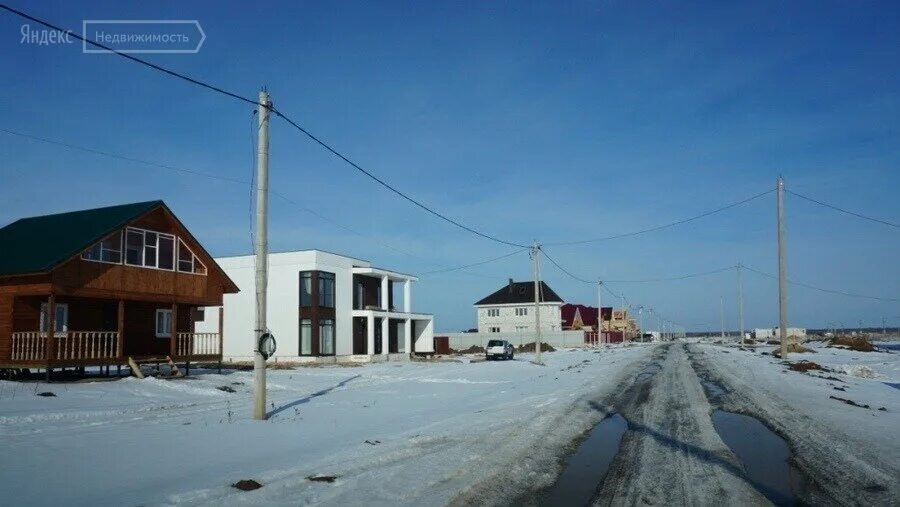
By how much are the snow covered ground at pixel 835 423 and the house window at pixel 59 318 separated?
22.8m

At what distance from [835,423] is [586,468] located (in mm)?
7653

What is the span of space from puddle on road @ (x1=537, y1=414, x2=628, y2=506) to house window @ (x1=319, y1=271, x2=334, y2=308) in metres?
32.5

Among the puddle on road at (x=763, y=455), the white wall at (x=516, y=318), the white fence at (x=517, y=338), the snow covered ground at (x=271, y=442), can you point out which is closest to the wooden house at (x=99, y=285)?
the snow covered ground at (x=271, y=442)

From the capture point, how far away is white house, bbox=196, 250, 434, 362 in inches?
1731

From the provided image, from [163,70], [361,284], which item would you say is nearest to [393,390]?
[163,70]

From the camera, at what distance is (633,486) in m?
8.55

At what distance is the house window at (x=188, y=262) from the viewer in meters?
26.7

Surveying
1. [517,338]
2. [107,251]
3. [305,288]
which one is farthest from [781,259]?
[517,338]

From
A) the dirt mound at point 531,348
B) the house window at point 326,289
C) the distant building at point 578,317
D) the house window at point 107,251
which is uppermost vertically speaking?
the house window at point 107,251

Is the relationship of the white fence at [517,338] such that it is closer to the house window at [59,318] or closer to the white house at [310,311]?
the white house at [310,311]

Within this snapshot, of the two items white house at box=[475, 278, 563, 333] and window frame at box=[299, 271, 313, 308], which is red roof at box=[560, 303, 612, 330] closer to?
white house at box=[475, 278, 563, 333]

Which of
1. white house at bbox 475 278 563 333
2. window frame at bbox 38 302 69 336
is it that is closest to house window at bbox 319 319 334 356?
window frame at bbox 38 302 69 336

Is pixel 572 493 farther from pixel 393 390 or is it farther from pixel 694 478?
pixel 393 390

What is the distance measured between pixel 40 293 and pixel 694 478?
67.4 feet
